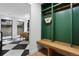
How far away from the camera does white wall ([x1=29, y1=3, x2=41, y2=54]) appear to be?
405 centimetres

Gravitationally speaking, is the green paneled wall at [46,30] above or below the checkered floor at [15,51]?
above

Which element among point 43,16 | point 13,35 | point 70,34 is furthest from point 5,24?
point 70,34

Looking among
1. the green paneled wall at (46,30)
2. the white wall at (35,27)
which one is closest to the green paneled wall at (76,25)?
the green paneled wall at (46,30)

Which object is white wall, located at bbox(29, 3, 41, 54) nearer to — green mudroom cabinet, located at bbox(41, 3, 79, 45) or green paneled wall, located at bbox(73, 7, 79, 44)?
green mudroom cabinet, located at bbox(41, 3, 79, 45)

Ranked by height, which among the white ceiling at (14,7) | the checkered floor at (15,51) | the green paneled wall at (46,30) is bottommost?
the checkered floor at (15,51)

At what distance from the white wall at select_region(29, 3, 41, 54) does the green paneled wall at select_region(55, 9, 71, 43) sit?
3.08ft

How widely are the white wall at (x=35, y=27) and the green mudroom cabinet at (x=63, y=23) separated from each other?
0.88 feet

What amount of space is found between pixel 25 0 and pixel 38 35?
10.7 feet

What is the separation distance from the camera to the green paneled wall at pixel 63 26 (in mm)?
3008

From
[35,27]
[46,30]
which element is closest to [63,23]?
[46,30]

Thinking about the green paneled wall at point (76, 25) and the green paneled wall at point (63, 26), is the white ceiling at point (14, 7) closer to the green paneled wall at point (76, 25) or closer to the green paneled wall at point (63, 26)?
the green paneled wall at point (63, 26)

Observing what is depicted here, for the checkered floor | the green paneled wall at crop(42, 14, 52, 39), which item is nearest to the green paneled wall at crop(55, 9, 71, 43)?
the green paneled wall at crop(42, 14, 52, 39)

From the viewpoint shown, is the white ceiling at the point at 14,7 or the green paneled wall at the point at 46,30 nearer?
the green paneled wall at the point at 46,30

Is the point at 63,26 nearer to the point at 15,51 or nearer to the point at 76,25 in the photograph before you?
the point at 76,25
